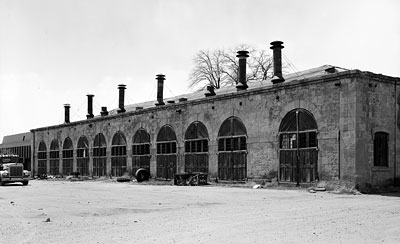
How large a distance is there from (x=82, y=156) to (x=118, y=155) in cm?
634

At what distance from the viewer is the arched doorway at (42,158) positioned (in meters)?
47.4

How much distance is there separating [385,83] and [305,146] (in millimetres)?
4123

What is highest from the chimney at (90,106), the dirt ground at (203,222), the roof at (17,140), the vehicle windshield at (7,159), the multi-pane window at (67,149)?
the chimney at (90,106)

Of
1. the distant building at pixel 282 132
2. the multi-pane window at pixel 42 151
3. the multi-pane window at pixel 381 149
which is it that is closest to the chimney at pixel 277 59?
the distant building at pixel 282 132

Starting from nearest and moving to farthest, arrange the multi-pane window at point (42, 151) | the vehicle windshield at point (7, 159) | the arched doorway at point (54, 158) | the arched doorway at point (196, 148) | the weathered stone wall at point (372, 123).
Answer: the weathered stone wall at point (372, 123)
the arched doorway at point (196, 148)
the vehicle windshield at point (7, 159)
the arched doorway at point (54, 158)
the multi-pane window at point (42, 151)

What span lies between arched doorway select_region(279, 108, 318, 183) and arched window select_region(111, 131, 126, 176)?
1538 centimetres

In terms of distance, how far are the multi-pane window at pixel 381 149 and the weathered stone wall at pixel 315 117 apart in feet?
1.09

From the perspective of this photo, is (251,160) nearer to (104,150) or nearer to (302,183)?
(302,183)

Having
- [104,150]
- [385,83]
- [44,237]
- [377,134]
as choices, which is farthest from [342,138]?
[104,150]

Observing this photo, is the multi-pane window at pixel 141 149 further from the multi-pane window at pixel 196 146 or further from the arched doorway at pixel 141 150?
the multi-pane window at pixel 196 146

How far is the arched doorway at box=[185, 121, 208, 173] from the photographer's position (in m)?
27.1

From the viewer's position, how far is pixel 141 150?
32906 mm

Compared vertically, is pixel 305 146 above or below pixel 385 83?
below

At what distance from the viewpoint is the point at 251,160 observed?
2398cm
